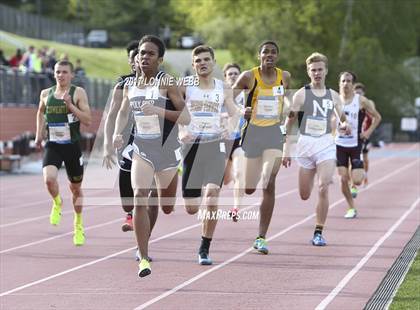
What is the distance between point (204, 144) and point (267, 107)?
3.42 ft

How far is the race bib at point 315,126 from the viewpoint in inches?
482

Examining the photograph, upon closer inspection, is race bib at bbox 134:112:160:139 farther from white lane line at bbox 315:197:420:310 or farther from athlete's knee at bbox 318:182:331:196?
athlete's knee at bbox 318:182:331:196

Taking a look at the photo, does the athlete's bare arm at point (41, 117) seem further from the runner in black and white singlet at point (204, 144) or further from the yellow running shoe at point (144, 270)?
the yellow running shoe at point (144, 270)

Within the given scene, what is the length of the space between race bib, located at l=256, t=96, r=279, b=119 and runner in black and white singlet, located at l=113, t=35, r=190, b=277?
1766 mm

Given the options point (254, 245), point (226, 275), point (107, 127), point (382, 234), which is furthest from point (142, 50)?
point (382, 234)

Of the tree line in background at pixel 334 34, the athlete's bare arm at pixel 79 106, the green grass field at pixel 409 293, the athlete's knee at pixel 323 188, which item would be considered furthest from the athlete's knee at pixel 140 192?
the tree line in background at pixel 334 34

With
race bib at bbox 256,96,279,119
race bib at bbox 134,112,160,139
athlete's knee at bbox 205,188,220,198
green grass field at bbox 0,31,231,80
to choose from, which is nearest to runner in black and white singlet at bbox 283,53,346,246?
race bib at bbox 256,96,279,119

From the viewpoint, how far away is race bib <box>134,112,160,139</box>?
9538 millimetres

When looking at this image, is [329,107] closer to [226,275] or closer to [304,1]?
[226,275]

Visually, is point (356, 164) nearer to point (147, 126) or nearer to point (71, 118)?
point (71, 118)

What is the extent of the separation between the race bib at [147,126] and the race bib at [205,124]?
4.48 feet

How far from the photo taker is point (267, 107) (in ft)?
37.7

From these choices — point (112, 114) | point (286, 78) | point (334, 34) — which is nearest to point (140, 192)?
point (112, 114)

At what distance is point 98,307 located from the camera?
8461mm
